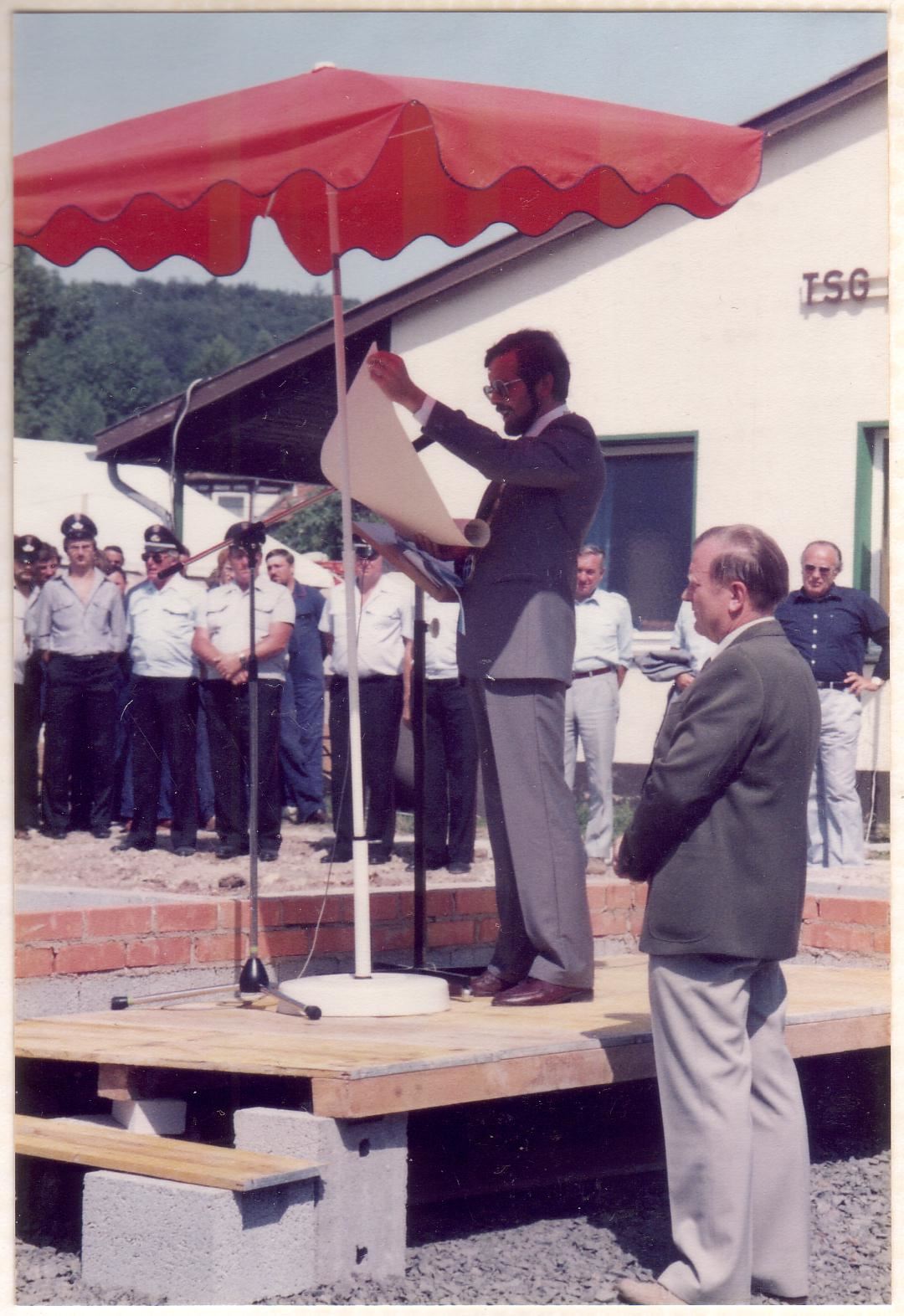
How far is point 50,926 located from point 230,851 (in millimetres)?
4210

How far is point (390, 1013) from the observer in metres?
4.82

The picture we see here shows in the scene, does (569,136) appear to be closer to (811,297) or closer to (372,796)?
(372,796)

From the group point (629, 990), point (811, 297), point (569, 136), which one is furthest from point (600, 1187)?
point (811, 297)

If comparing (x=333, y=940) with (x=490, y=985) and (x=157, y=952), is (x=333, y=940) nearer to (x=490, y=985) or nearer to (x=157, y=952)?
(x=157, y=952)

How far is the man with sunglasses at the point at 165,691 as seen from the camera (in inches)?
386

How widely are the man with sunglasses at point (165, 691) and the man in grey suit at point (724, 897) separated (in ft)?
20.3

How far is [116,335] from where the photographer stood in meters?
7.24

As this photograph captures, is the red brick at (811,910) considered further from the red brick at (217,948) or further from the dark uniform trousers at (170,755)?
the dark uniform trousers at (170,755)

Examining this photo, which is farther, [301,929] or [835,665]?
[835,665]

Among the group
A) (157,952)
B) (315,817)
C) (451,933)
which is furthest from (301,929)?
(315,817)

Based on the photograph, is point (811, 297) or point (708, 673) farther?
point (811, 297)

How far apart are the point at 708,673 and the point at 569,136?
1.56 metres

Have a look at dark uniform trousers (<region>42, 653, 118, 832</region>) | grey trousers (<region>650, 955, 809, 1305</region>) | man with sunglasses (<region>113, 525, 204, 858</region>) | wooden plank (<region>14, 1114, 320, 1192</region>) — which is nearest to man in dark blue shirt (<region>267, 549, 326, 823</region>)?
dark uniform trousers (<region>42, 653, 118, 832</region>)

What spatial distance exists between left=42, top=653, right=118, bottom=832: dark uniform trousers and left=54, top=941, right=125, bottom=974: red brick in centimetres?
461
